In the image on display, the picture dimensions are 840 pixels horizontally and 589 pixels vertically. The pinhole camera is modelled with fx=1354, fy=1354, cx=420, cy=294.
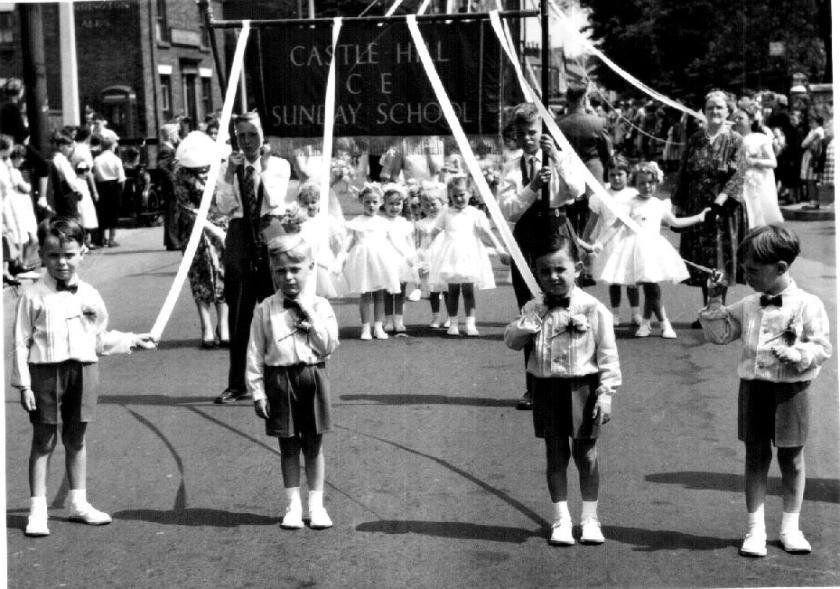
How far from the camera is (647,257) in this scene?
10.3m

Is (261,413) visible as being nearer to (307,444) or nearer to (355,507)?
(307,444)

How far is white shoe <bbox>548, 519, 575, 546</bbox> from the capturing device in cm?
528

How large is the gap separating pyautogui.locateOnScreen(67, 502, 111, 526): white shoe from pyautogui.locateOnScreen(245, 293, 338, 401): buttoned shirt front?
2.87ft

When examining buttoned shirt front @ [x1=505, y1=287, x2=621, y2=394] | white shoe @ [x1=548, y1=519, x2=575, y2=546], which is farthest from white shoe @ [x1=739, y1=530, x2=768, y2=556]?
buttoned shirt front @ [x1=505, y1=287, x2=621, y2=394]

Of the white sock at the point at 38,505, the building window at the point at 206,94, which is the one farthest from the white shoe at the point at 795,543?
the building window at the point at 206,94

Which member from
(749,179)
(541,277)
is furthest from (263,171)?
(749,179)

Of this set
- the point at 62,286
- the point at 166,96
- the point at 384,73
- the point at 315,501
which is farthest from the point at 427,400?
the point at 166,96

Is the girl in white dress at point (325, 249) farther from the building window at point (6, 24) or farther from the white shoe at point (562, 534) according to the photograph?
the building window at point (6, 24)

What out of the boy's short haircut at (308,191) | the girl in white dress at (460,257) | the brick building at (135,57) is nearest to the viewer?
the girl in white dress at (460,257)

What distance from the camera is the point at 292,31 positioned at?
7.12 meters

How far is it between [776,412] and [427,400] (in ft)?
11.0

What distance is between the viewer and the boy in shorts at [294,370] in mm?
5594

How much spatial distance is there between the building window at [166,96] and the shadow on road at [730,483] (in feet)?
99.3

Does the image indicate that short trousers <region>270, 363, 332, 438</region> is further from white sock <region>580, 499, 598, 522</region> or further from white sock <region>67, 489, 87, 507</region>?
white sock <region>580, 499, 598, 522</region>
